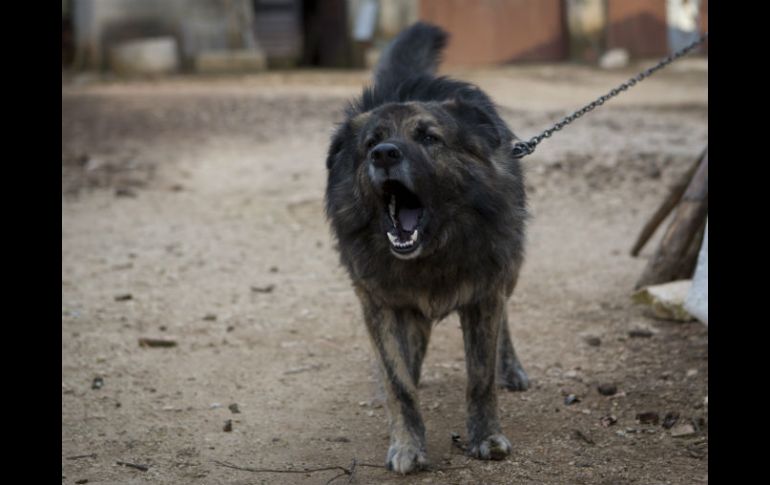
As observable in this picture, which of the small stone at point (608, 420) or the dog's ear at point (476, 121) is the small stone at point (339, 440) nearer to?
the small stone at point (608, 420)

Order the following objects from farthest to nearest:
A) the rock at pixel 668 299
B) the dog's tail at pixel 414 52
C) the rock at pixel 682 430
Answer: the rock at pixel 668 299
the dog's tail at pixel 414 52
the rock at pixel 682 430

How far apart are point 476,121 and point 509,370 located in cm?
149

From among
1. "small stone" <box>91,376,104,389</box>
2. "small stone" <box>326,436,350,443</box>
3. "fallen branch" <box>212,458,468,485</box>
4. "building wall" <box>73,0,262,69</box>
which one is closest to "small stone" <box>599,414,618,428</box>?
"fallen branch" <box>212,458,468,485</box>

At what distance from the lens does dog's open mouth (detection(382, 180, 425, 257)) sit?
4191 millimetres

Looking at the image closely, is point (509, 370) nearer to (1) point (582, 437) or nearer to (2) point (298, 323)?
(1) point (582, 437)

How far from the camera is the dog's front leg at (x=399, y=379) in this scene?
170 inches

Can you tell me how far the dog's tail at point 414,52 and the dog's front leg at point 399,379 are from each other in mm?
1539

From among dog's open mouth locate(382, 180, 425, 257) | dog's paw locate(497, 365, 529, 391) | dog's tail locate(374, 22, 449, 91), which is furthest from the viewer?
dog's tail locate(374, 22, 449, 91)

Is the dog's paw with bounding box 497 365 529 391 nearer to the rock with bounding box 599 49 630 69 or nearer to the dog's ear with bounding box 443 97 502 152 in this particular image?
the dog's ear with bounding box 443 97 502 152

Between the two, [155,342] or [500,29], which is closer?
[155,342]

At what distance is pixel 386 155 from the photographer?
405cm

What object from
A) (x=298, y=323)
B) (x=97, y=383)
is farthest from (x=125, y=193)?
(x=97, y=383)

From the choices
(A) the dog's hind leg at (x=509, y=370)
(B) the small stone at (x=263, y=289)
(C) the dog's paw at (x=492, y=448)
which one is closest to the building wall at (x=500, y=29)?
(B) the small stone at (x=263, y=289)

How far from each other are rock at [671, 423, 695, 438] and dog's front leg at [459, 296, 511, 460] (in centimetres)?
80
